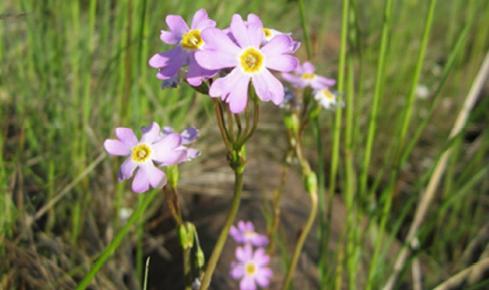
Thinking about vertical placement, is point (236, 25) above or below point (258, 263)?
above

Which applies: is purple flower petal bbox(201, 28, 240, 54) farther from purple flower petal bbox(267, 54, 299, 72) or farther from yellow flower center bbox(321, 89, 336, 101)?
yellow flower center bbox(321, 89, 336, 101)

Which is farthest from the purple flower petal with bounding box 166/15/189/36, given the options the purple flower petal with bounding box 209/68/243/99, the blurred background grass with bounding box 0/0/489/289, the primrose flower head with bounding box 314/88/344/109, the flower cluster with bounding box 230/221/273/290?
the flower cluster with bounding box 230/221/273/290

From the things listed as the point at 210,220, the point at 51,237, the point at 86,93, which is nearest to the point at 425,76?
the point at 210,220

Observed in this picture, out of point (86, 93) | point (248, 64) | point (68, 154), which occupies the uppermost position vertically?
point (248, 64)

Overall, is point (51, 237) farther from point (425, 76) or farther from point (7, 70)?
point (425, 76)

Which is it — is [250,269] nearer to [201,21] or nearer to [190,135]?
[190,135]
